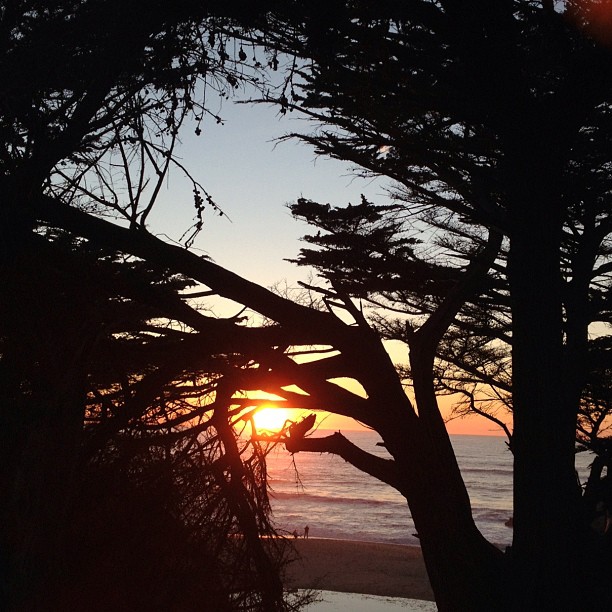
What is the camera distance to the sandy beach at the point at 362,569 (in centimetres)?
1928

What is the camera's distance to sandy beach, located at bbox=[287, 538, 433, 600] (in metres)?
19.3

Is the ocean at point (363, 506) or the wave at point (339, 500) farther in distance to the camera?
the wave at point (339, 500)

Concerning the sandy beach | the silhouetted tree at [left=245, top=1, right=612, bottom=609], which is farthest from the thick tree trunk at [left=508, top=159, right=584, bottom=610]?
the sandy beach

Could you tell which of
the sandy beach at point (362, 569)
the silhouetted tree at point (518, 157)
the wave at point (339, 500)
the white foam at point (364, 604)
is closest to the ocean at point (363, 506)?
the wave at point (339, 500)

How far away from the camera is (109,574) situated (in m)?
3.57

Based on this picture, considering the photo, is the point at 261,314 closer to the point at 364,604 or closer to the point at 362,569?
the point at 364,604

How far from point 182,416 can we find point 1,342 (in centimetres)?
114

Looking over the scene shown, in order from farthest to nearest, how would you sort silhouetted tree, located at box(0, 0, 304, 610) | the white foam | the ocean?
the ocean
the white foam
silhouetted tree, located at box(0, 0, 304, 610)

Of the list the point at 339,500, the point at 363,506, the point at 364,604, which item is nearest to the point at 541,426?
the point at 364,604

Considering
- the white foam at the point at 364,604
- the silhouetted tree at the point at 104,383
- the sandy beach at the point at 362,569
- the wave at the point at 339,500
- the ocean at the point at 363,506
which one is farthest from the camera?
the wave at the point at 339,500

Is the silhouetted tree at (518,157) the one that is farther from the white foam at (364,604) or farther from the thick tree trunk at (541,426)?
the white foam at (364,604)

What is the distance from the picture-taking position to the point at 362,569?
22.0 metres

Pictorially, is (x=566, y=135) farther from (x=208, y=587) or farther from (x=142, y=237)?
(x=208, y=587)

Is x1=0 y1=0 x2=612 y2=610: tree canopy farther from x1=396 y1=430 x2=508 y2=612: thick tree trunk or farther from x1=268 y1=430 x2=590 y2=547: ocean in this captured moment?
x1=268 y1=430 x2=590 y2=547: ocean
